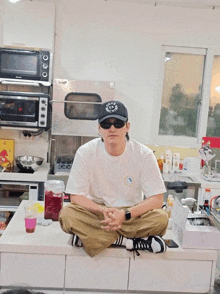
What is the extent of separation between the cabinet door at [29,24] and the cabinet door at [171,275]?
8.84 ft

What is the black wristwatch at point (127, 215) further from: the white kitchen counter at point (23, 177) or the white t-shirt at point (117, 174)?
the white kitchen counter at point (23, 177)

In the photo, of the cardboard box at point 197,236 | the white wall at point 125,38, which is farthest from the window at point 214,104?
the cardboard box at point 197,236

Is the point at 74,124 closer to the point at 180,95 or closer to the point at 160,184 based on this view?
the point at 180,95

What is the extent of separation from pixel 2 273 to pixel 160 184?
3.40ft

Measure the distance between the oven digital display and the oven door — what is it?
28 cm

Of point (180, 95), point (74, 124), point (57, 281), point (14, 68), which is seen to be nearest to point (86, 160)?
point (57, 281)

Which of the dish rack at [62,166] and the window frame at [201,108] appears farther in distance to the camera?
the window frame at [201,108]

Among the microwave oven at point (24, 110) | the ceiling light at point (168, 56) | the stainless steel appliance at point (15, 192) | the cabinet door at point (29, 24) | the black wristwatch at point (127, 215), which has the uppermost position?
the cabinet door at point (29, 24)

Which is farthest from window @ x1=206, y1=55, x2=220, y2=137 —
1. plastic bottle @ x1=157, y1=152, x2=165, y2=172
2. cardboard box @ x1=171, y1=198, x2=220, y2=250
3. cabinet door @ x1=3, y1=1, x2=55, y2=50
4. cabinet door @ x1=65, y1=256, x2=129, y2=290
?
cabinet door @ x1=65, y1=256, x2=129, y2=290

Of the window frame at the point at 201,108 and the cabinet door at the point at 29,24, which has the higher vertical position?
the cabinet door at the point at 29,24

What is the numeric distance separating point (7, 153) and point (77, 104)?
968mm

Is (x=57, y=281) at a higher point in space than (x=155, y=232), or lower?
lower

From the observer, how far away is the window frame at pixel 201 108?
4086 mm

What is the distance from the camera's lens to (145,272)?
6.23 ft
